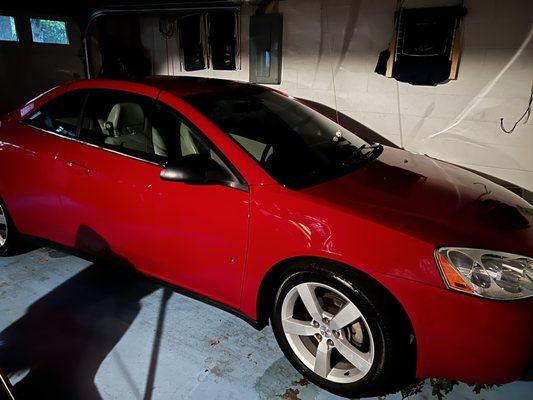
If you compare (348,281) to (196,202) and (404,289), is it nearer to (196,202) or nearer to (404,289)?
(404,289)

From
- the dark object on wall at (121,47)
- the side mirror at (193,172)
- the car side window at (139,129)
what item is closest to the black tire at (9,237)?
the car side window at (139,129)

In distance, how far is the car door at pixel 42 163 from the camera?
245cm

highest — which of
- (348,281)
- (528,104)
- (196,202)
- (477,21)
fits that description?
(477,21)

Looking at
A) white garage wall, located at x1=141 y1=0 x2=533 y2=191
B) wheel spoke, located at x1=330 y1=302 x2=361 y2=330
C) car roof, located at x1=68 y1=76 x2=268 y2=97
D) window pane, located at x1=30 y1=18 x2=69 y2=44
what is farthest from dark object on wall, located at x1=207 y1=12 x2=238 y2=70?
wheel spoke, located at x1=330 y1=302 x2=361 y2=330

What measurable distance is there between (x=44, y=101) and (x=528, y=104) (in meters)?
4.31

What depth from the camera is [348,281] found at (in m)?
1.61

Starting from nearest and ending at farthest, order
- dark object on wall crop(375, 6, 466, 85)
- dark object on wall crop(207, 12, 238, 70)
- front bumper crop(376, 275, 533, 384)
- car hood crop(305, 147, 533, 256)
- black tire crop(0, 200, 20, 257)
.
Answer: front bumper crop(376, 275, 533, 384)
car hood crop(305, 147, 533, 256)
black tire crop(0, 200, 20, 257)
dark object on wall crop(375, 6, 466, 85)
dark object on wall crop(207, 12, 238, 70)

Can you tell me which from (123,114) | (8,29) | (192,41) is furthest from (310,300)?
(8,29)

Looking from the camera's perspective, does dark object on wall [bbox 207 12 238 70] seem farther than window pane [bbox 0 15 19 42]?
No

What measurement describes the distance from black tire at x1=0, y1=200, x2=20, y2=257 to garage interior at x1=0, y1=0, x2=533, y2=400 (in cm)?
12

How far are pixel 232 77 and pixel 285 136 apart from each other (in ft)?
12.1

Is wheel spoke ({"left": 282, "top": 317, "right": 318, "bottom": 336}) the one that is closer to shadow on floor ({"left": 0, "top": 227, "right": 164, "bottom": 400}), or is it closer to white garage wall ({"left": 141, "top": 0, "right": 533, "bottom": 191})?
shadow on floor ({"left": 0, "top": 227, "right": 164, "bottom": 400})

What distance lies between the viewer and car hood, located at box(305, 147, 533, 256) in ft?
5.16

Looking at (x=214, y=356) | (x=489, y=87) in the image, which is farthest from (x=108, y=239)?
(x=489, y=87)
